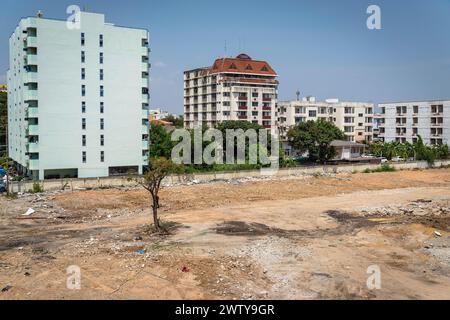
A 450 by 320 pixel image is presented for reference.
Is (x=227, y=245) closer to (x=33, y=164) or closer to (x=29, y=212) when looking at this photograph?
(x=29, y=212)

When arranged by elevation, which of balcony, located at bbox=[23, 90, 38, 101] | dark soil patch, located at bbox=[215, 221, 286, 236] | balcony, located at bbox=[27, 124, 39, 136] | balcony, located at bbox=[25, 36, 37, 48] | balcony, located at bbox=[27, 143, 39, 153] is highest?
balcony, located at bbox=[25, 36, 37, 48]

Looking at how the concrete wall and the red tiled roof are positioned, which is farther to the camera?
the red tiled roof

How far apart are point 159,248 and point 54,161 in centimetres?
2806

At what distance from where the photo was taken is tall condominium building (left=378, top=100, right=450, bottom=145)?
80125 mm

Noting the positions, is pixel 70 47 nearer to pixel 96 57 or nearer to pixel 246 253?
pixel 96 57

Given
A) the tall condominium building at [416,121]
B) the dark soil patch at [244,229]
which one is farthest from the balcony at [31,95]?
the tall condominium building at [416,121]

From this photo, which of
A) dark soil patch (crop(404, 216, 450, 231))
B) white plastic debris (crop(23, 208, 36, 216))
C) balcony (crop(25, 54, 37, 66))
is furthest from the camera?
balcony (crop(25, 54, 37, 66))

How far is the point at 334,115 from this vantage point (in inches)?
3484

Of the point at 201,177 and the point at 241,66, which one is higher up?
the point at 241,66

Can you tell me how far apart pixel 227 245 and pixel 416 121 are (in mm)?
71533

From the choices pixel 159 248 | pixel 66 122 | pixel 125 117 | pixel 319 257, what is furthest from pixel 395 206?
pixel 66 122

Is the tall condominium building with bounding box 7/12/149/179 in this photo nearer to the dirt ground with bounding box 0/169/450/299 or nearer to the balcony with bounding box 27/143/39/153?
the balcony with bounding box 27/143/39/153

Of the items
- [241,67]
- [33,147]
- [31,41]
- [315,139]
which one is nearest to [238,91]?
[241,67]

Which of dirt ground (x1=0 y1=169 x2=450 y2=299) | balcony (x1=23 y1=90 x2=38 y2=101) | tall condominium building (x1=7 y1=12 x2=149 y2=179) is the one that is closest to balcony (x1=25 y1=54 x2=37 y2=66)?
tall condominium building (x1=7 y1=12 x2=149 y2=179)
